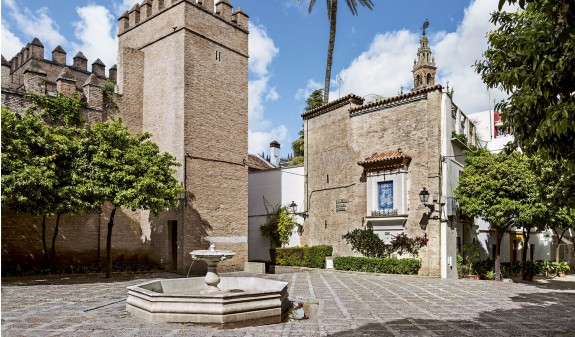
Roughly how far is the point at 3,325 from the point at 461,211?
53.7ft

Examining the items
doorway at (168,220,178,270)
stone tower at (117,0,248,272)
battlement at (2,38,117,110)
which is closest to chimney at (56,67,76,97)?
battlement at (2,38,117,110)

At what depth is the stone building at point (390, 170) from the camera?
58.3 feet

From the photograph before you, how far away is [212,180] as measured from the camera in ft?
65.0

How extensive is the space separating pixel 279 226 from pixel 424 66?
41.2 meters

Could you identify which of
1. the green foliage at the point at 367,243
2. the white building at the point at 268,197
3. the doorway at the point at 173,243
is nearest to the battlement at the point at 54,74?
the doorway at the point at 173,243

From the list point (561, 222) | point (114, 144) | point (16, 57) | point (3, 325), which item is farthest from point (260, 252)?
point (16, 57)

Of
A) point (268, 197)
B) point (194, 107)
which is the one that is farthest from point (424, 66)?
point (194, 107)

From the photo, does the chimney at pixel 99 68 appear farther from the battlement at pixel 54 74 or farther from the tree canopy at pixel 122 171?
the tree canopy at pixel 122 171

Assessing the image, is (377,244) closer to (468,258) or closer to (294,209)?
(468,258)

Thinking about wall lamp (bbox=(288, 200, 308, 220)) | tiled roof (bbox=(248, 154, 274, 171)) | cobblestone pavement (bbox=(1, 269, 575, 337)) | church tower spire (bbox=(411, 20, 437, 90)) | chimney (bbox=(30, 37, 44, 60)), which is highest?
church tower spire (bbox=(411, 20, 437, 90))

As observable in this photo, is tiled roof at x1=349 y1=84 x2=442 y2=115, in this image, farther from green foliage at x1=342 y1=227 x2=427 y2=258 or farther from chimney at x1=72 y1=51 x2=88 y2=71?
chimney at x1=72 y1=51 x2=88 y2=71

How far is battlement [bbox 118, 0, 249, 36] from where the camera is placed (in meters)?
20.4

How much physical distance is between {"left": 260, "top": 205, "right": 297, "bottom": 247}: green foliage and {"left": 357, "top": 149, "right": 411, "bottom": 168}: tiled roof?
557 centimetres

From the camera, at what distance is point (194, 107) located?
63.3ft
